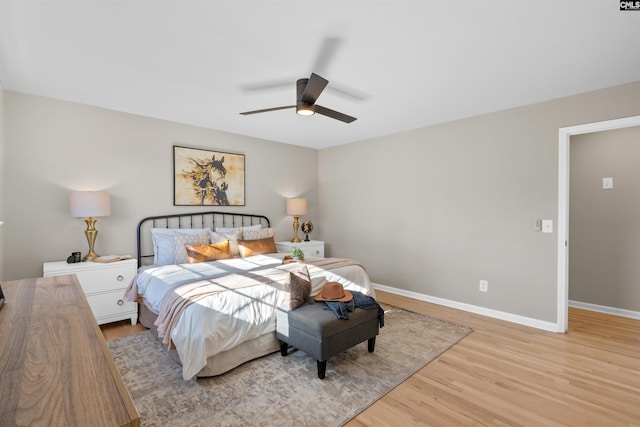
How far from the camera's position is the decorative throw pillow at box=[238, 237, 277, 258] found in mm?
4074

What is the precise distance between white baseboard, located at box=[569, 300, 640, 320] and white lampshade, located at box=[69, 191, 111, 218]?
590 cm

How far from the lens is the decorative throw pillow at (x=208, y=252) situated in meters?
3.62

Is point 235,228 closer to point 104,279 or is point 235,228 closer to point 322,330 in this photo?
point 104,279

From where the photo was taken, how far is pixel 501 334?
323 centimetres

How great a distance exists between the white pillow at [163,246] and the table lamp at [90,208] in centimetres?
58

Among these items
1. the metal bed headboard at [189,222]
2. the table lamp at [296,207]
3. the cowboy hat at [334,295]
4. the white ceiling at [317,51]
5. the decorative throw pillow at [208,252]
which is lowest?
the cowboy hat at [334,295]

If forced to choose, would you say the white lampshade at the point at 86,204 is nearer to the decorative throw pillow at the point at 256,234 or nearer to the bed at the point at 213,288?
the bed at the point at 213,288

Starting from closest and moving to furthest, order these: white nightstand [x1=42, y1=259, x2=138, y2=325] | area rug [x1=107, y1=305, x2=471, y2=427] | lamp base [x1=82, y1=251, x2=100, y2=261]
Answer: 1. area rug [x1=107, y1=305, x2=471, y2=427]
2. white nightstand [x1=42, y1=259, x2=138, y2=325]
3. lamp base [x1=82, y1=251, x2=100, y2=261]

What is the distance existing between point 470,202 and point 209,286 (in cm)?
325

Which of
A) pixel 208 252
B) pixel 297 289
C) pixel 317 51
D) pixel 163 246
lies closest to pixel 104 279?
pixel 163 246

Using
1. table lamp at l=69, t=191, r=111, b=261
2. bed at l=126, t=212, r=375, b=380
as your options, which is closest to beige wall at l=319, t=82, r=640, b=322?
bed at l=126, t=212, r=375, b=380

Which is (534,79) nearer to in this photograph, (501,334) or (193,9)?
(501,334)

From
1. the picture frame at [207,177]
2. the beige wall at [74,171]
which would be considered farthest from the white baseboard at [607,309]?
the beige wall at [74,171]

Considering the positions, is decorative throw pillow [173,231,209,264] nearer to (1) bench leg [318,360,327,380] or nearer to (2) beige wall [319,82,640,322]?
(1) bench leg [318,360,327,380]
